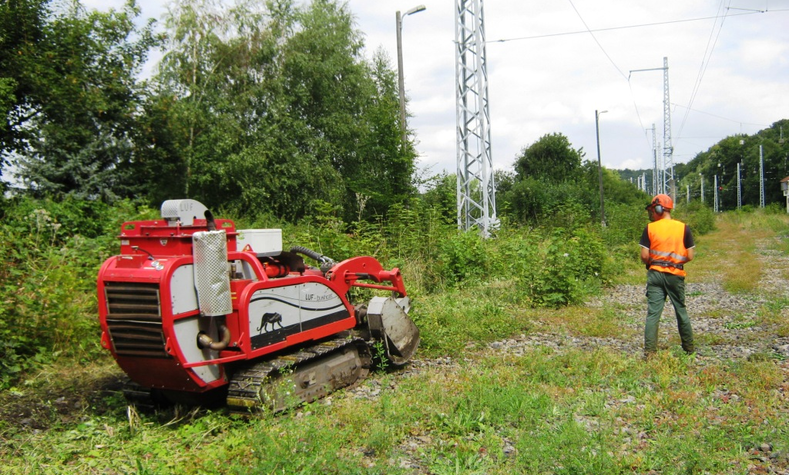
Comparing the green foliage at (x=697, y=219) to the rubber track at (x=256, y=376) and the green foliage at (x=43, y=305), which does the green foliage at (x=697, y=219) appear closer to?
the rubber track at (x=256, y=376)

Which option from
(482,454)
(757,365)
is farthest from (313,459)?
(757,365)

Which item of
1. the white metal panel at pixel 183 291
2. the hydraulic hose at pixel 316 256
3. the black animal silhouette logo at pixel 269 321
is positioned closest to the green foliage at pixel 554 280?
the hydraulic hose at pixel 316 256

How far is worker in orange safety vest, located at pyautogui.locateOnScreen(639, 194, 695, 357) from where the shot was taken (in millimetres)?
6859

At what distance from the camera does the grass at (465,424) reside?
163 inches

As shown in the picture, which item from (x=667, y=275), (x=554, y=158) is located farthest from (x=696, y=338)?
(x=554, y=158)

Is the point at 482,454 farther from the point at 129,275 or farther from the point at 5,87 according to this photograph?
the point at 5,87

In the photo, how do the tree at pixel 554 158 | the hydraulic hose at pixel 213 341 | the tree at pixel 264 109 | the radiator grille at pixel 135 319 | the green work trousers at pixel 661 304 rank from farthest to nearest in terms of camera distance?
the tree at pixel 554 158, the tree at pixel 264 109, the green work trousers at pixel 661 304, the hydraulic hose at pixel 213 341, the radiator grille at pixel 135 319

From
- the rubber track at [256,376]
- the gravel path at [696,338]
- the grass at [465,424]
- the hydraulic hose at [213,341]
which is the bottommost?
the gravel path at [696,338]

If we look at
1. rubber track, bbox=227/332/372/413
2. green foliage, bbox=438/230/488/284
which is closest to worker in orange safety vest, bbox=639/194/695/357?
rubber track, bbox=227/332/372/413

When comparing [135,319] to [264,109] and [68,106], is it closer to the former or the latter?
[68,106]

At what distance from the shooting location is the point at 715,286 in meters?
12.8

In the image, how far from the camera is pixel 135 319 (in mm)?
4750

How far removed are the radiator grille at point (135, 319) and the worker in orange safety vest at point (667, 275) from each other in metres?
5.36

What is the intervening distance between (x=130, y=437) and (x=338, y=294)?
2.47m
